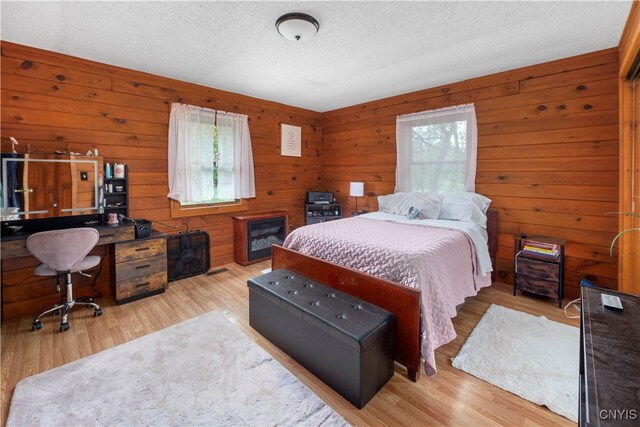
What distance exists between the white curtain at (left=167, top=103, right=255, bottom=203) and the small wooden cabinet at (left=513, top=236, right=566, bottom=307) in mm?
3457

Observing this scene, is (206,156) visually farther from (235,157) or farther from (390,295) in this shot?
(390,295)

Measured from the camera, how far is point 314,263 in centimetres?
244

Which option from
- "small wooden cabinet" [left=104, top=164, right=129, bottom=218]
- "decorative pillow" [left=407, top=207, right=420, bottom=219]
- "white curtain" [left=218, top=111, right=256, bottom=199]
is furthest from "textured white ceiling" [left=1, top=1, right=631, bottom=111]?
"decorative pillow" [left=407, top=207, right=420, bottom=219]

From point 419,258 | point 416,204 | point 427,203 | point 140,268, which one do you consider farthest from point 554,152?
point 140,268

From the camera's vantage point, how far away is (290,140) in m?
4.88

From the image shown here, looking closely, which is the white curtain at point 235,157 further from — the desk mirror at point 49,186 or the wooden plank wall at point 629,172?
the wooden plank wall at point 629,172

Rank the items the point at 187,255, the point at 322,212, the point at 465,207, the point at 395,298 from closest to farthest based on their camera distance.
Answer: the point at 395,298 → the point at 465,207 → the point at 187,255 → the point at 322,212

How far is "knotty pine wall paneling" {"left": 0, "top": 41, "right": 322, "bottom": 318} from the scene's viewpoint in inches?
103

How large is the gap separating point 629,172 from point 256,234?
4.04m

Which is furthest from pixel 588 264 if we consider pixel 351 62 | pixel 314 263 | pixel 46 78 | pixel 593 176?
pixel 46 78

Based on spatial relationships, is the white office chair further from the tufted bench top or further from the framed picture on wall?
the framed picture on wall

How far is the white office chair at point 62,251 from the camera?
2.22 metres

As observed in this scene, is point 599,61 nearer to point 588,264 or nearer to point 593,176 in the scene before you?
point 593,176

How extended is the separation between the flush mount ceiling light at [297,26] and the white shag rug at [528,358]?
266 cm
